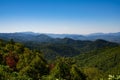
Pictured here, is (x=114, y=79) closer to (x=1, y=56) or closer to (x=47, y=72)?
(x=47, y=72)

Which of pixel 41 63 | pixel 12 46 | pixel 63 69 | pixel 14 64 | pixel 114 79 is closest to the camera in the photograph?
pixel 114 79

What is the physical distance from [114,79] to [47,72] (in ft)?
206

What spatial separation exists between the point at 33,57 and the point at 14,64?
778 cm

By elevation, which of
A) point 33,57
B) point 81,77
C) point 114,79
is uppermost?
point 114,79

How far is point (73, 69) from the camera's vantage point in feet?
207

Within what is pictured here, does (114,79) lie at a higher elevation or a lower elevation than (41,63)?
higher

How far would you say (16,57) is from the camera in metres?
77.5

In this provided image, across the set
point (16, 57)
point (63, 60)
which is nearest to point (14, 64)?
point (16, 57)

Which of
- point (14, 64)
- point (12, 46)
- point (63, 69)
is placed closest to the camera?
point (63, 69)

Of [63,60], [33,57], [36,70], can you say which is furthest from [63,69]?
[33,57]

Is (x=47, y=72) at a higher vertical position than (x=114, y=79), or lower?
lower

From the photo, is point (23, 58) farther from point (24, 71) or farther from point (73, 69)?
point (73, 69)

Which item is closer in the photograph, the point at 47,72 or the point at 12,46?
the point at 47,72

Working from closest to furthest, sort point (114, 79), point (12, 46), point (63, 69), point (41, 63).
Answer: point (114, 79) → point (63, 69) → point (41, 63) → point (12, 46)
